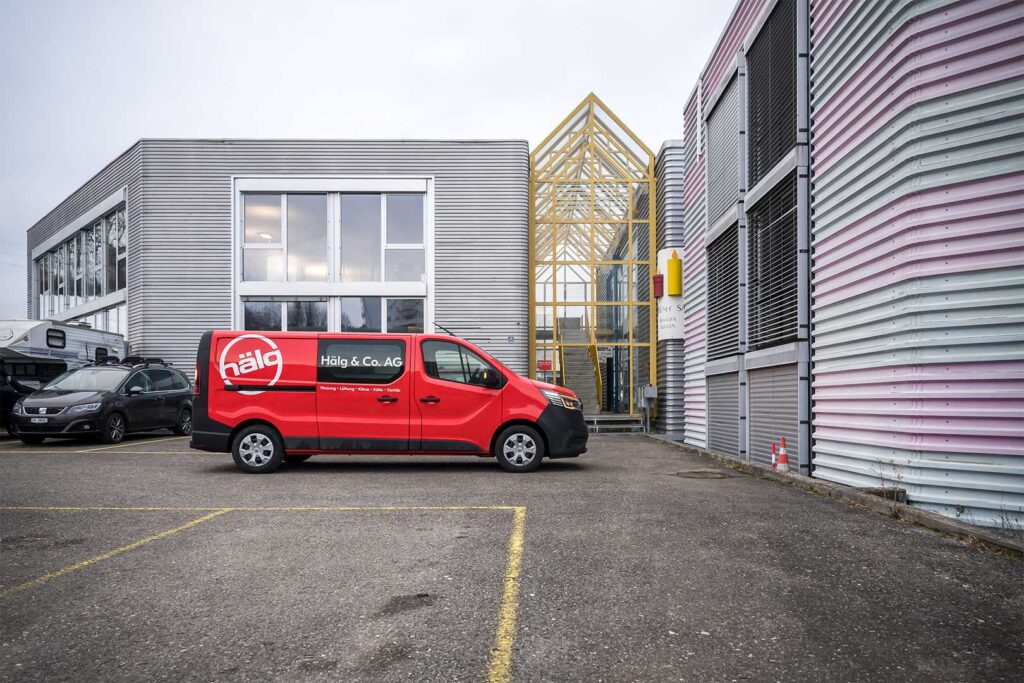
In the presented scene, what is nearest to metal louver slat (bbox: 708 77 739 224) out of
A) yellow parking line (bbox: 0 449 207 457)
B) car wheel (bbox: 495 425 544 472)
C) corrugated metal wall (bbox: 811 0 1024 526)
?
corrugated metal wall (bbox: 811 0 1024 526)

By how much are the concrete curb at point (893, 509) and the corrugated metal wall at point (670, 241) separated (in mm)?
8347

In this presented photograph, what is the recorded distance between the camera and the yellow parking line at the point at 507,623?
320cm

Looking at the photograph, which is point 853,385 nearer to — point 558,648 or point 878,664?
point 878,664

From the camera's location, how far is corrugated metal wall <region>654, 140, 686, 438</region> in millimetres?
18734

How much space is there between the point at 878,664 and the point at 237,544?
433 cm

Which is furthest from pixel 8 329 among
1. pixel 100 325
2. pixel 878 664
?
→ pixel 878 664

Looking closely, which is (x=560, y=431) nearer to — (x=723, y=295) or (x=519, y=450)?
(x=519, y=450)

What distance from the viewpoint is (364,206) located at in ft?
A: 66.4

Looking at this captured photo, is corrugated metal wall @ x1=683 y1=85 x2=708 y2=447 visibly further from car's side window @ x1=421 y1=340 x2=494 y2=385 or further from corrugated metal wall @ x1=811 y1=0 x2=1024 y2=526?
corrugated metal wall @ x1=811 y1=0 x2=1024 y2=526

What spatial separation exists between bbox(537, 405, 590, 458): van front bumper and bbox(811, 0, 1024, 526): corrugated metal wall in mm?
3599

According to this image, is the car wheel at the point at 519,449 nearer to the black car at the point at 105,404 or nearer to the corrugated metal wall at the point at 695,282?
the corrugated metal wall at the point at 695,282

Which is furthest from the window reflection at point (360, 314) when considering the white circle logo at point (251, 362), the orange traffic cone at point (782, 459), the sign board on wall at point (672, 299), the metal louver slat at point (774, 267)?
the orange traffic cone at point (782, 459)

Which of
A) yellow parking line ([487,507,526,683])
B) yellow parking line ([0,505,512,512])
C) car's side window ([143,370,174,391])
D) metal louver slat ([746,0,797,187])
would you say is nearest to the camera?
yellow parking line ([487,507,526,683])

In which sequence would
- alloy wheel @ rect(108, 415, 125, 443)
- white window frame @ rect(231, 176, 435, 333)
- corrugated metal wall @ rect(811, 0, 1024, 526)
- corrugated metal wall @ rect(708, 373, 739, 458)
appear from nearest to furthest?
corrugated metal wall @ rect(811, 0, 1024, 526), corrugated metal wall @ rect(708, 373, 739, 458), alloy wheel @ rect(108, 415, 125, 443), white window frame @ rect(231, 176, 435, 333)
